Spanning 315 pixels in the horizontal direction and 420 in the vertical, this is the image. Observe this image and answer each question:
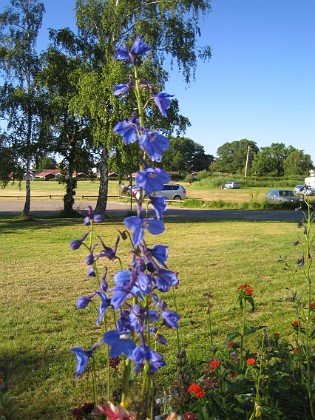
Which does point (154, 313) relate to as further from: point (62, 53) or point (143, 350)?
point (62, 53)

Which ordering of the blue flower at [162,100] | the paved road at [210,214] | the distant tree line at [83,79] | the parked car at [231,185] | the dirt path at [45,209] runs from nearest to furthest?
the blue flower at [162,100]
the distant tree line at [83,79]
the paved road at [210,214]
the dirt path at [45,209]
the parked car at [231,185]

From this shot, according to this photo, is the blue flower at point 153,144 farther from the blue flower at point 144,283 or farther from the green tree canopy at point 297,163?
the green tree canopy at point 297,163

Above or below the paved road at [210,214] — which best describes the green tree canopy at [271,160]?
above

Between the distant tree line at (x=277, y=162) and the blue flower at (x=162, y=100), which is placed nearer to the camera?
the blue flower at (x=162, y=100)

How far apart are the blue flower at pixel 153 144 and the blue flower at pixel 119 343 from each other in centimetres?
46

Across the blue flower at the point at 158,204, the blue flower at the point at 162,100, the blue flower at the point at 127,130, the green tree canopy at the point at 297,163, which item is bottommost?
the blue flower at the point at 158,204

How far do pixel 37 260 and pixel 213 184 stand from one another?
46.2m

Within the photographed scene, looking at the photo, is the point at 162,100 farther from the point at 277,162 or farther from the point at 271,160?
the point at 277,162

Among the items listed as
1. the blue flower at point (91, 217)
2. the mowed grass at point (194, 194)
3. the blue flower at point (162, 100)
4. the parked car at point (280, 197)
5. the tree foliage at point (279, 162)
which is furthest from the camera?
the tree foliage at point (279, 162)

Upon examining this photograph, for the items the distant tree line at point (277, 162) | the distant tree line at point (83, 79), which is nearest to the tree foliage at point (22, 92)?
the distant tree line at point (83, 79)

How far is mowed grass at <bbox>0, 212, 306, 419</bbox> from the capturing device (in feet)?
10.7

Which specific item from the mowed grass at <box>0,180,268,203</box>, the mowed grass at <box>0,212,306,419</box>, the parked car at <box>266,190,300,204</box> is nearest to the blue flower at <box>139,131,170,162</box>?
the mowed grass at <box>0,212,306,419</box>

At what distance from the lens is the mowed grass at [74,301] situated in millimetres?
3271

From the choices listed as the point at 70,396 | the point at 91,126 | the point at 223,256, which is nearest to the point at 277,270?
the point at 223,256
